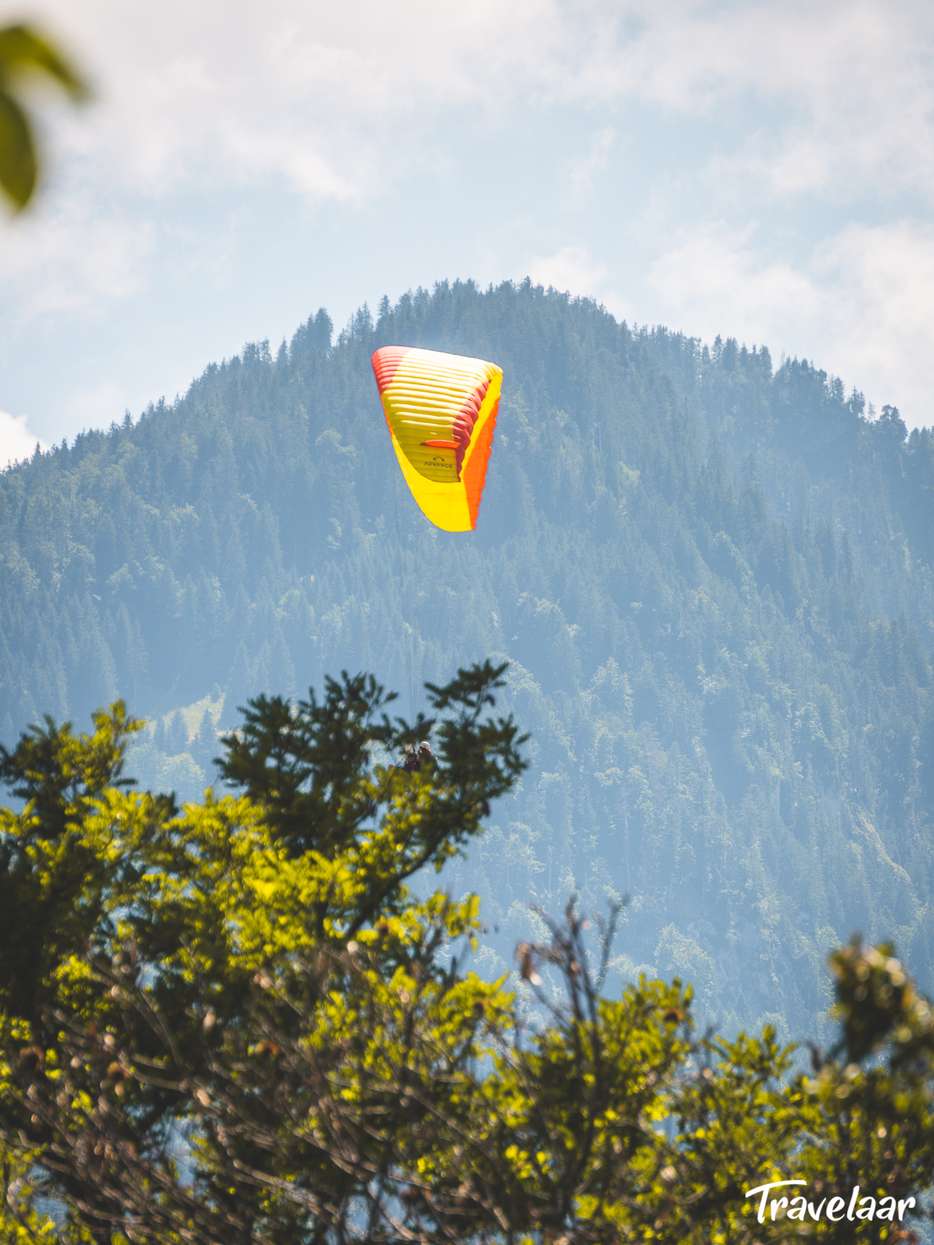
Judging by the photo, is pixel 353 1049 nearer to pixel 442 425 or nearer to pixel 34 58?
pixel 34 58

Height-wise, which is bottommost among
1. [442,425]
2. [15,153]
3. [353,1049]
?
[15,153]

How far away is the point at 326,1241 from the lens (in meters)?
10.6

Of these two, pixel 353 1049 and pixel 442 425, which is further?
pixel 442 425

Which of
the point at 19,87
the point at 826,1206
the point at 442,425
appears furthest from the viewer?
the point at 442,425

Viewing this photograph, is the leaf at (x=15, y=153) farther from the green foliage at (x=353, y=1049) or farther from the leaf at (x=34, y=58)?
the green foliage at (x=353, y=1049)

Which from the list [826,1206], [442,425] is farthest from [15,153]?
[442,425]

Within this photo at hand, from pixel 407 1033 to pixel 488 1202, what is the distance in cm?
111

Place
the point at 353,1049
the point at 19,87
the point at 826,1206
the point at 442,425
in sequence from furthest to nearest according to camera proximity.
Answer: the point at 442,425
the point at 826,1206
the point at 353,1049
the point at 19,87

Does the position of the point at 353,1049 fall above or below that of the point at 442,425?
below

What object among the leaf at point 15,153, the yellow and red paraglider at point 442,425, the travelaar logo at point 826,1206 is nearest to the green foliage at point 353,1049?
the travelaar logo at point 826,1206

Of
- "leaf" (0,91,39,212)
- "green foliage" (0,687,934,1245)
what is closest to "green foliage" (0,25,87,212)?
"leaf" (0,91,39,212)

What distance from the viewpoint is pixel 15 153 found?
177 centimetres

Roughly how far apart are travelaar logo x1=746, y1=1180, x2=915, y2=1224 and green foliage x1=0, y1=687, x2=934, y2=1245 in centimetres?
10

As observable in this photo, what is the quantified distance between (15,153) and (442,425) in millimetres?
32267
